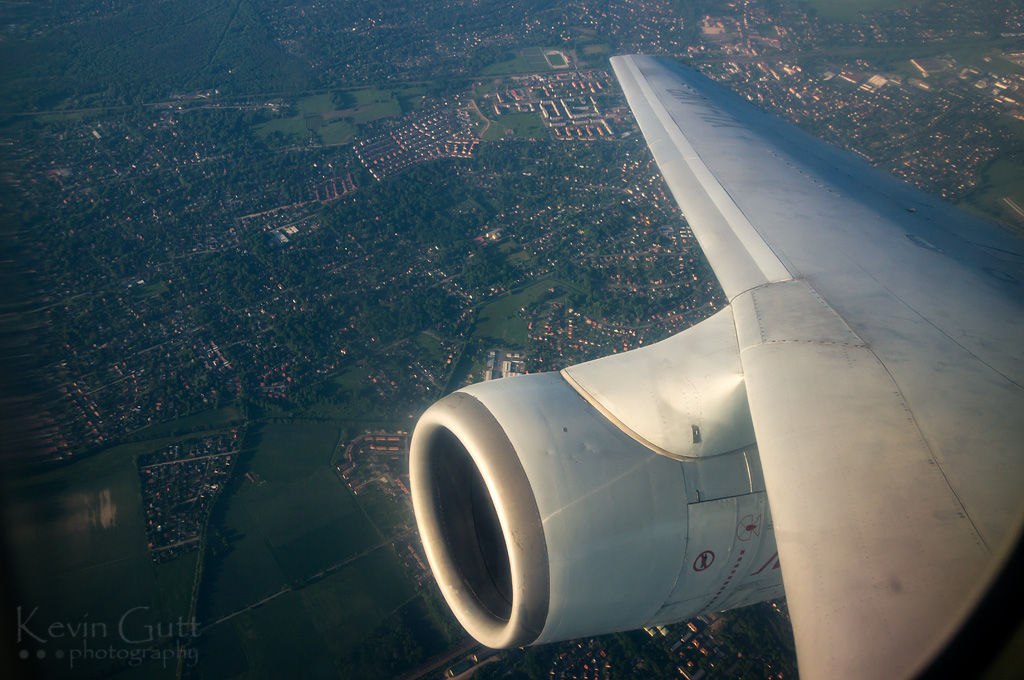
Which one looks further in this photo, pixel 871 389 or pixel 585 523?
pixel 585 523

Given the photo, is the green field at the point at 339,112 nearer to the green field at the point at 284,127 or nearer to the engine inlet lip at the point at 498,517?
the green field at the point at 284,127

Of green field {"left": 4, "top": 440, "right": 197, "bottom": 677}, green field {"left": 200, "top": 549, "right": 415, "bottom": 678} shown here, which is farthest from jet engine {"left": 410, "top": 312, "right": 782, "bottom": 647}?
green field {"left": 200, "top": 549, "right": 415, "bottom": 678}

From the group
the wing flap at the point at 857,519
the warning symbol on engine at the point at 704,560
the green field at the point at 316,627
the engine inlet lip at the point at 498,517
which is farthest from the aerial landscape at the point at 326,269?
the warning symbol on engine at the point at 704,560

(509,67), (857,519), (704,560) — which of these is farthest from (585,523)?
(509,67)

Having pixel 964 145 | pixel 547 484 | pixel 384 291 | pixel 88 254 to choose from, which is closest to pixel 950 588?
pixel 547 484

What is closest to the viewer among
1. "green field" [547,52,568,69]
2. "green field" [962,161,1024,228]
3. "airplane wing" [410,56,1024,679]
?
"airplane wing" [410,56,1024,679]

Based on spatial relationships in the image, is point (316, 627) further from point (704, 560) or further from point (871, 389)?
point (871, 389)

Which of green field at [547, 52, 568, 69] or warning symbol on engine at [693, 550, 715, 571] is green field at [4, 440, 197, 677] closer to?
warning symbol on engine at [693, 550, 715, 571]
